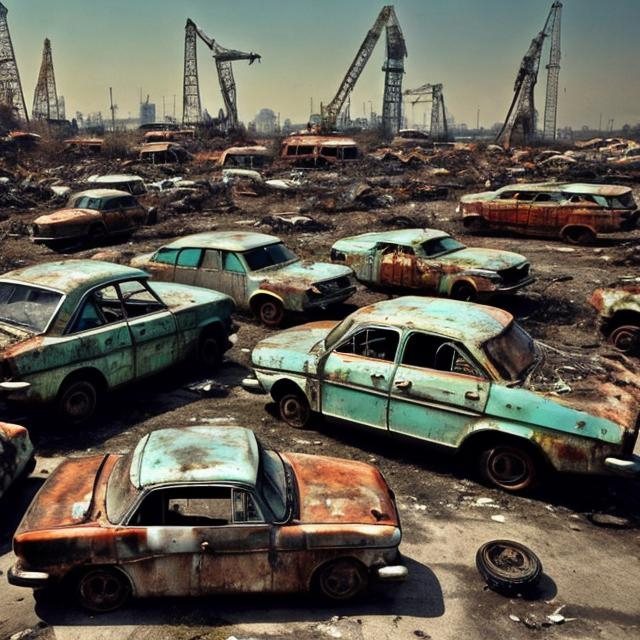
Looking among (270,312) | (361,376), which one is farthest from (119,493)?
(270,312)

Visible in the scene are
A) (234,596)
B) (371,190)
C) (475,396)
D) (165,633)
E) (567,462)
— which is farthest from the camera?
(371,190)

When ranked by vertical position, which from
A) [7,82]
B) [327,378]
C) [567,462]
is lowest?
[567,462]

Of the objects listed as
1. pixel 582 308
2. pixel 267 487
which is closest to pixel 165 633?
pixel 267 487

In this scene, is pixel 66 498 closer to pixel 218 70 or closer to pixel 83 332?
pixel 83 332

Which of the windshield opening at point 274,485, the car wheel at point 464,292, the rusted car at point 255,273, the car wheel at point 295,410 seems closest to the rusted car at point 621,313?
the car wheel at point 464,292

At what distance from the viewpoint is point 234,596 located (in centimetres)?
430

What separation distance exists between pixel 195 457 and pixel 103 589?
1079mm

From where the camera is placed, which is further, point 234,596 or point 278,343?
point 278,343

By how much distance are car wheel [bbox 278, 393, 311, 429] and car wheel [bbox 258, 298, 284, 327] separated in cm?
316

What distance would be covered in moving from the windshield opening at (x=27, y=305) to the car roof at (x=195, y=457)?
108 inches

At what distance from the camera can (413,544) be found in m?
5.02

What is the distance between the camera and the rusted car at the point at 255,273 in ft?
31.9

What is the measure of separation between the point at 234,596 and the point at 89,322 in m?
3.90

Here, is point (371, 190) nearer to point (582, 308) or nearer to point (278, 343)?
point (582, 308)
